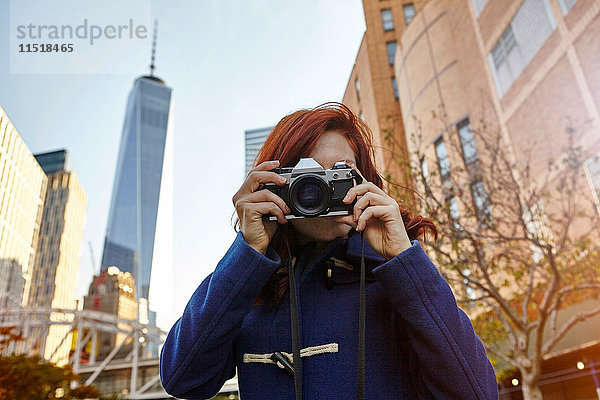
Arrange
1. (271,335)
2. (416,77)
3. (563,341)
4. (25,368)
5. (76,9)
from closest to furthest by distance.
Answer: (271,335), (76,9), (25,368), (563,341), (416,77)

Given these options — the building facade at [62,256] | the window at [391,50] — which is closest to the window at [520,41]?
the window at [391,50]

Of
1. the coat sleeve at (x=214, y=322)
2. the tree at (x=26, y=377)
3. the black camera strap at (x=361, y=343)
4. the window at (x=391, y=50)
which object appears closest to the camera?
the black camera strap at (x=361, y=343)

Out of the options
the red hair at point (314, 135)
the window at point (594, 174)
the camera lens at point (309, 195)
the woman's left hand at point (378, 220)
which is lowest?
the woman's left hand at point (378, 220)

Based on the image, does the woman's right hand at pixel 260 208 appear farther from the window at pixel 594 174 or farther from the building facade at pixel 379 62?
the building facade at pixel 379 62

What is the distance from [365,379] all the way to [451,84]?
17.6 metres

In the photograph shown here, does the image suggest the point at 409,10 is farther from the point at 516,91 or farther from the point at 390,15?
the point at 516,91

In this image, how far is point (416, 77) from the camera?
19031mm

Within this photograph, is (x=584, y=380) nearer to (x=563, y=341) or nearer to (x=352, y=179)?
(x=563, y=341)

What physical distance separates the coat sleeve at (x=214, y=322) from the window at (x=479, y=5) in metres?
16.7

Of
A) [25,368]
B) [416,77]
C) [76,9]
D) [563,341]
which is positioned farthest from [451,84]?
[25,368]

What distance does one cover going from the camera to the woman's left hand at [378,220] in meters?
1.07

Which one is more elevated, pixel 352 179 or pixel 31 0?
pixel 31 0

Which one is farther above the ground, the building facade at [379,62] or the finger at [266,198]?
the building facade at [379,62]

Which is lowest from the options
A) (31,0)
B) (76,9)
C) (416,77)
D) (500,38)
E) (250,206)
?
(250,206)
